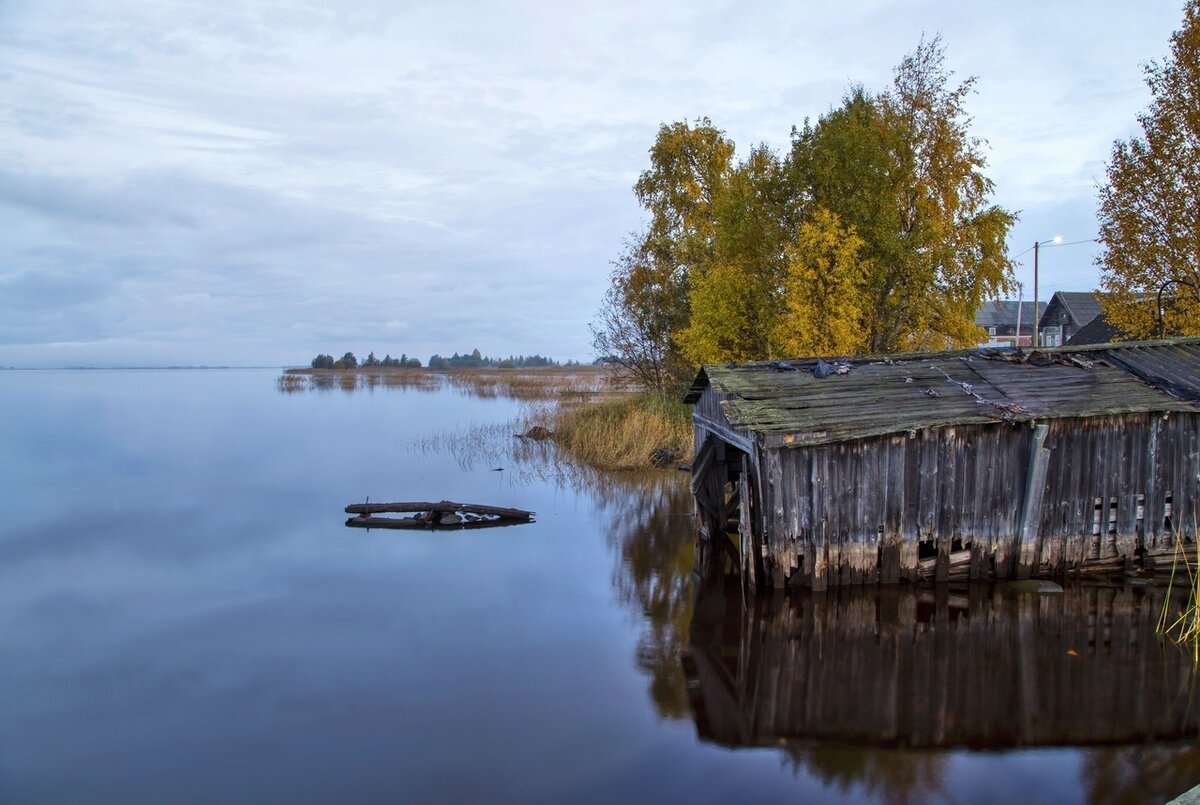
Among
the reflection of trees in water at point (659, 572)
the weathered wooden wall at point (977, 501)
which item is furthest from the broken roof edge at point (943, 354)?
the reflection of trees in water at point (659, 572)

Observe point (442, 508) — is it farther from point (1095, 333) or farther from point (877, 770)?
point (1095, 333)

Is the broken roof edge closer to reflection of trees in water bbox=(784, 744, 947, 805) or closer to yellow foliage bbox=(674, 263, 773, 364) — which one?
reflection of trees in water bbox=(784, 744, 947, 805)

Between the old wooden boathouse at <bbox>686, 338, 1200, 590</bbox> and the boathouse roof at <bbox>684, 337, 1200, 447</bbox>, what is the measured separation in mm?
38

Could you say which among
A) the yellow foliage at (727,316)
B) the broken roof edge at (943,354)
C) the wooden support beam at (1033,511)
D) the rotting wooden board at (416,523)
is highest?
the yellow foliage at (727,316)

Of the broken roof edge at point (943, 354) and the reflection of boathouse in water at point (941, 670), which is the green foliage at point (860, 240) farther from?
the reflection of boathouse in water at point (941, 670)

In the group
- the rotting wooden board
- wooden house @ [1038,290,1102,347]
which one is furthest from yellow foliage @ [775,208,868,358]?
wooden house @ [1038,290,1102,347]

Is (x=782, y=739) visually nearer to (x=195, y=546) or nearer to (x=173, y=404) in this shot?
(x=195, y=546)

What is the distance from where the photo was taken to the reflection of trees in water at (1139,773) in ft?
19.9

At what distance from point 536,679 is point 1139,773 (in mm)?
5685

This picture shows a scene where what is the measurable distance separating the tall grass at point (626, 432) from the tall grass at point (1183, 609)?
44.4 ft

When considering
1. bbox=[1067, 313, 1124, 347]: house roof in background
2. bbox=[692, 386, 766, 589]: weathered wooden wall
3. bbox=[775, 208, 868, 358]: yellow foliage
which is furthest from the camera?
bbox=[1067, 313, 1124, 347]: house roof in background

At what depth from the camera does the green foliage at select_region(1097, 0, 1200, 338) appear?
58.6 feet

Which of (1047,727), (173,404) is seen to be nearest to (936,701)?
(1047,727)

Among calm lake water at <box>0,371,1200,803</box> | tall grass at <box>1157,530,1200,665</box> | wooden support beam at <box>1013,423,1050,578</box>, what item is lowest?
calm lake water at <box>0,371,1200,803</box>
